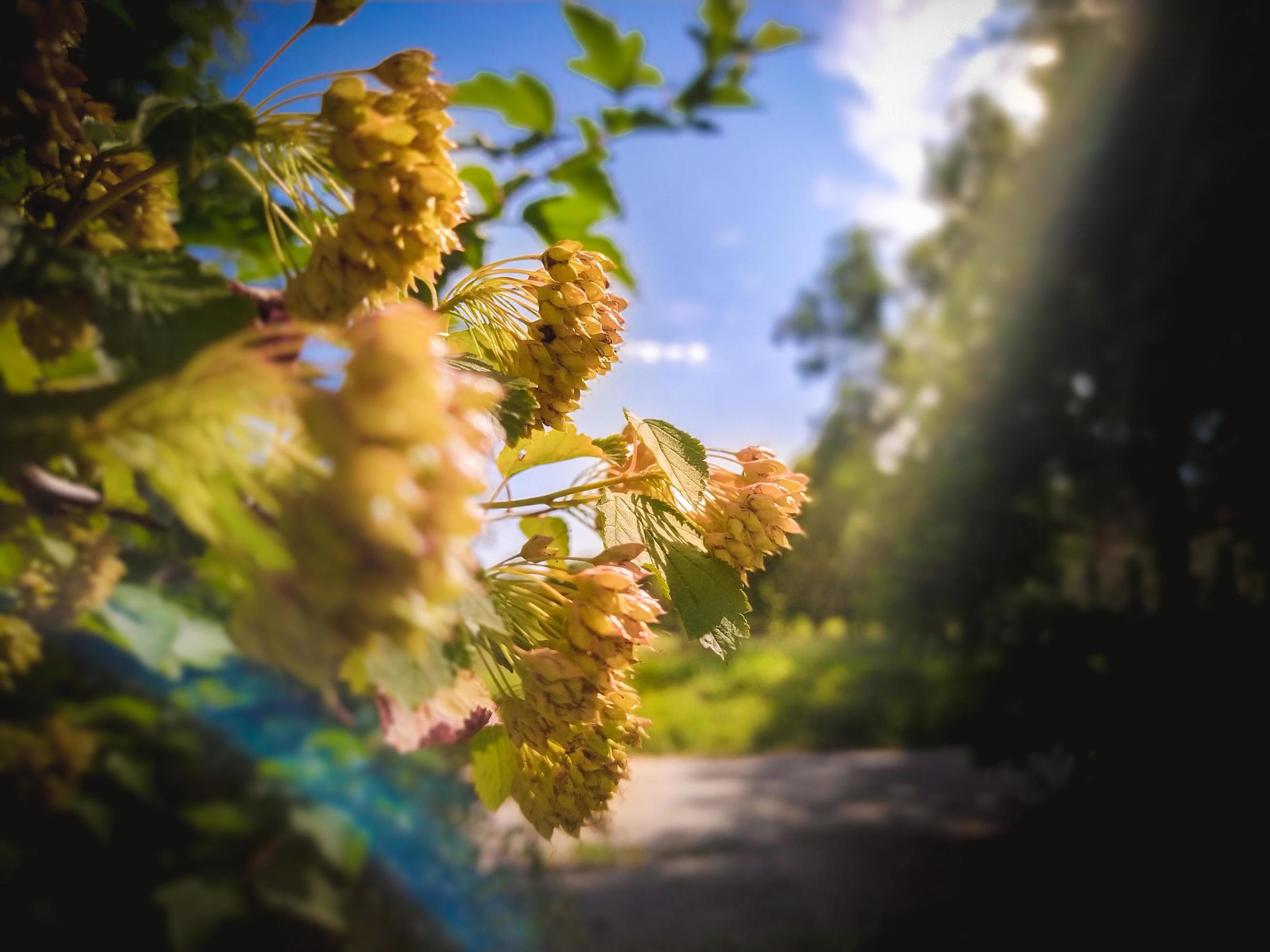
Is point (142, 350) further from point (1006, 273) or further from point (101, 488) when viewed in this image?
point (1006, 273)

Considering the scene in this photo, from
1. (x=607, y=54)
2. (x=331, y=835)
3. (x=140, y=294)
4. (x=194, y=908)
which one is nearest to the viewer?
(x=140, y=294)

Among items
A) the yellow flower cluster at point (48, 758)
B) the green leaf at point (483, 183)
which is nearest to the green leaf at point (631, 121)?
the green leaf at point (483, 183)

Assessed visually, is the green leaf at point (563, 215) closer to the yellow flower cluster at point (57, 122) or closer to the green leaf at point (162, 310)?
the yellow flower cluster at point (57, 122)

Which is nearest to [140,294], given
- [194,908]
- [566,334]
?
[566,334]

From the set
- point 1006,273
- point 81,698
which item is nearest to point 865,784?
point 1006,273

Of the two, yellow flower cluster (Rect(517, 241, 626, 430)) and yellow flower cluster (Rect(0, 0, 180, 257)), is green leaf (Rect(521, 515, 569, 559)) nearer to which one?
yellow flower cluster (Rect(517, 241, 626, 430))

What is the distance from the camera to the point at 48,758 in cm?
168

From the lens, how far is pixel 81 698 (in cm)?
219

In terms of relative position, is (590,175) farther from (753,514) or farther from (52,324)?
(52,324)

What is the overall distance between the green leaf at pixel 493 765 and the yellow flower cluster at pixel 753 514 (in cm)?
21

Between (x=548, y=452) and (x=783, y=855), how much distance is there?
246 inches

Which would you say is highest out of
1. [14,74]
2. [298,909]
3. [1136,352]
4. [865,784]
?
[1136,352]

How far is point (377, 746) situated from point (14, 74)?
291 centimetres

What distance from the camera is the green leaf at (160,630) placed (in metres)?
0.96
